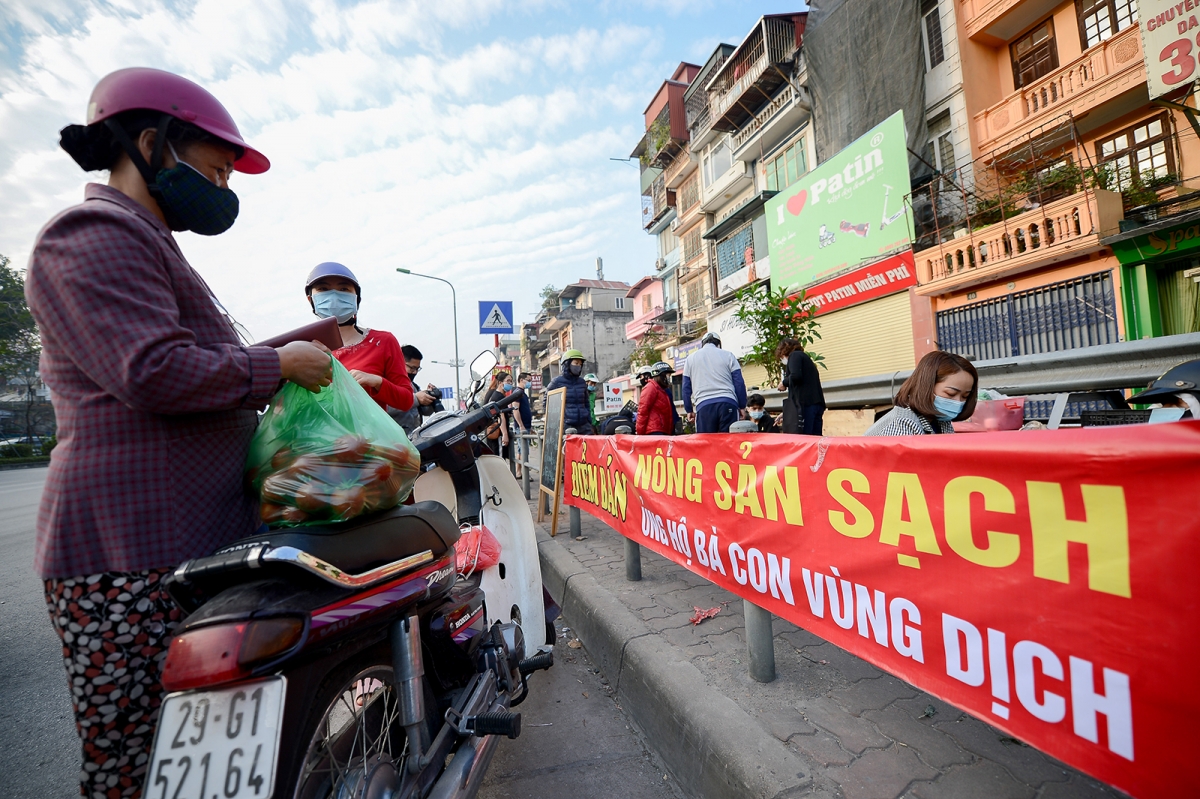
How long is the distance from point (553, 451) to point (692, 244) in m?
25.4

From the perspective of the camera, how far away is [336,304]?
2.77 m

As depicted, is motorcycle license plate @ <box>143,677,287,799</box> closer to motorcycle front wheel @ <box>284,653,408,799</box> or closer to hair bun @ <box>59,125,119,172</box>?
motorcycle front wheel @ <box>284,653,408,799</box>

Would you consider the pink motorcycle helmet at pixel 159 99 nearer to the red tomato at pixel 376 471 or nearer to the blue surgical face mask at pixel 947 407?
the red tomato at pixel 376 471

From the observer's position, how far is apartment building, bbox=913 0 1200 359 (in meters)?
9.66

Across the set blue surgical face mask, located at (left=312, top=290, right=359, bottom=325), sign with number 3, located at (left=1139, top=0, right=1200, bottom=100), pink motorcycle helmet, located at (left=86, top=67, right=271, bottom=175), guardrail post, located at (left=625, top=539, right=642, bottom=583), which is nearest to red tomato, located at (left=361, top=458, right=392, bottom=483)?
pink motorcycle helmet, located at (left=86, top=67, right=271, bottom=175)

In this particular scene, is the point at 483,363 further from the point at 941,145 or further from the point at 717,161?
the point at 717,161

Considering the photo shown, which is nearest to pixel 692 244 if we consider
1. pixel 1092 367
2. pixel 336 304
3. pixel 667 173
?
pixel 667 173

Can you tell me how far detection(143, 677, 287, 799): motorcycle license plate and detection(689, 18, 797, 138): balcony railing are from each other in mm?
21451

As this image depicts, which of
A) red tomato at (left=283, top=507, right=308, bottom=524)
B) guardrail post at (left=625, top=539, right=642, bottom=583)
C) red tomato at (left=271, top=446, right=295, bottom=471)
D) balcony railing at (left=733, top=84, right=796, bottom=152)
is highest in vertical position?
balcony railing at (left=733, top=84, right=796, bottom=152)

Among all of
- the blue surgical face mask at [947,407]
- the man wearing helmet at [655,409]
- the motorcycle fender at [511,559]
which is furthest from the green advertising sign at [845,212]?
the motorcycle fender at [511,559]

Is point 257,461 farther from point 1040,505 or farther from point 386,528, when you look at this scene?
point 1040,505

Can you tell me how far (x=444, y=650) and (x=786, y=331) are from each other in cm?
1214

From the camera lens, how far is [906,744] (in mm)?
1758

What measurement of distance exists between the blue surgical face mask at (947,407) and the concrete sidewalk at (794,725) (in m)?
1.22
